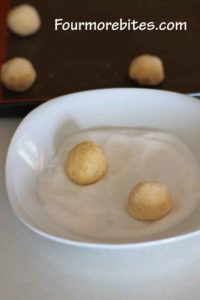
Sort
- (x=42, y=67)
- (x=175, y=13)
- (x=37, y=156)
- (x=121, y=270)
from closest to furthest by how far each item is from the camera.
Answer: (x=121, y=270) < (x=37, y=156) < (x=42, y=67) < (x=175, y=13)

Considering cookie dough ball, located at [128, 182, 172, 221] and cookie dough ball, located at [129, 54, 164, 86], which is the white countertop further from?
cookie dough ball, located at [129, 54, 164, 86]

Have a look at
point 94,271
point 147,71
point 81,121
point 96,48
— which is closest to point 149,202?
point 94,271

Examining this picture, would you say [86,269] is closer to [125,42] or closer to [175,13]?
[125,42]

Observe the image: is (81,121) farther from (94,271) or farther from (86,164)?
(94,271)

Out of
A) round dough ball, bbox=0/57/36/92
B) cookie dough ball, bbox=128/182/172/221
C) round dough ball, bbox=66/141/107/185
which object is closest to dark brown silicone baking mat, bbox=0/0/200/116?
round dough ball, bbox=0/57/36/92

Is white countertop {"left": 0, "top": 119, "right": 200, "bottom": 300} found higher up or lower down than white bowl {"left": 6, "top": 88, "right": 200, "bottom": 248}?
lower down

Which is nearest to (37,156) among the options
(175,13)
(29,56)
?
(29,56)
